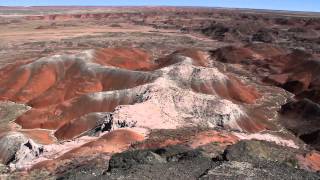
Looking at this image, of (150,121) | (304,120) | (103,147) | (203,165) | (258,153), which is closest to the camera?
(203,165)

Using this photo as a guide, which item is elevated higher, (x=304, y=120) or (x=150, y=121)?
(x=150, y=121)

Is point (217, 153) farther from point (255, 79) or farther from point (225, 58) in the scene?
point (225, 58)

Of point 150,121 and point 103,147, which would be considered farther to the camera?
point 150,121

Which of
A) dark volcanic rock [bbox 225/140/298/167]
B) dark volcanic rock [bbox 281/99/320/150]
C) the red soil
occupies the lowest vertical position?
dark volcanic rock [bbox 281/99/320/150]

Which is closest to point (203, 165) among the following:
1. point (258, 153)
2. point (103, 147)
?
point (258, 153)

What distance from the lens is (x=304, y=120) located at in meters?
42.6

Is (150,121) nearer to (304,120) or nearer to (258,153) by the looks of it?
(258,153)

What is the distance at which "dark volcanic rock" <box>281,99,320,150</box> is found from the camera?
38.3 m

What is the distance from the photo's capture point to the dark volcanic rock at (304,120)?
38312 mm

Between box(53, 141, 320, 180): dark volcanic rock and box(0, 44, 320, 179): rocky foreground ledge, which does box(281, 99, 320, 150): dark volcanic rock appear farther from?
box(53, 141, 320, 180): dark volcanic rock

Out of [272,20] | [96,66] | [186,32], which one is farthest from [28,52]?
[272,20]

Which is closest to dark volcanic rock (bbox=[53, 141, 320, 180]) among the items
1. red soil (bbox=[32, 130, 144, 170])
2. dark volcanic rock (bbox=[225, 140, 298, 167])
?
dark volcanic rock (bbox=[225, 140, 298, 167])

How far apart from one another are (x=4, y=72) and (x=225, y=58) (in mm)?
34656

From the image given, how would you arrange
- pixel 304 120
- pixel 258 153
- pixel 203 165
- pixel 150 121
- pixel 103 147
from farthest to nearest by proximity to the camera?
pixel 304 120 < pixel 150 121 < pixel 103 147 < pixel 258 153 < pixel 203 165
